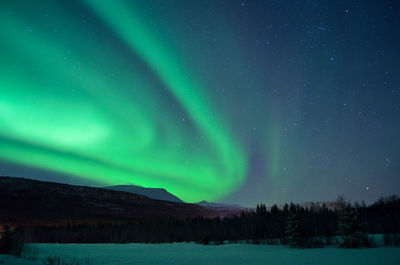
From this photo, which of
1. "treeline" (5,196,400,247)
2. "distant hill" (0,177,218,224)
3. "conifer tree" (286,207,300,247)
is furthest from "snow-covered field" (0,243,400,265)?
"distant hill" (0,177,218,224)

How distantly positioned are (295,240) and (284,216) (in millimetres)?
11240

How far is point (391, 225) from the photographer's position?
31.1 m

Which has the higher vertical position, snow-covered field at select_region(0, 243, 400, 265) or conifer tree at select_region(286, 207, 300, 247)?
conifer tree at select_region(286, 207, 300, 247)

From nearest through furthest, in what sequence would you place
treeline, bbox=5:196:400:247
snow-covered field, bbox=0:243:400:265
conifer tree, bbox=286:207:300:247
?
snow-covered field, bbox=0:243:400:265 < treeline, bbox=5:196:400:247 < conifer tree, bbox=286:207:300:247

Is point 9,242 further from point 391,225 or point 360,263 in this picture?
point 391,225

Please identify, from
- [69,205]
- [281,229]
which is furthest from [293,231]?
[69,205]

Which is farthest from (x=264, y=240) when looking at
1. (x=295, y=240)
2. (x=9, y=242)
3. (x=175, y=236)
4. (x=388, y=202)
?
(x=9, y=242)

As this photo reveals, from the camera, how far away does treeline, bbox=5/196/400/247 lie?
83.5ft

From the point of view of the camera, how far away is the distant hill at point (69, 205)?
90375mm

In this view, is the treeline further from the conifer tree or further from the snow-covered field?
the snow-covered field

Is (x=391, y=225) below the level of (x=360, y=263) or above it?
above

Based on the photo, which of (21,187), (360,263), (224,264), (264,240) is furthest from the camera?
(21,187)

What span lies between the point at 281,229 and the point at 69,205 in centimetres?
10016

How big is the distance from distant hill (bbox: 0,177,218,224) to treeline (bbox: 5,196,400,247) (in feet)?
145
